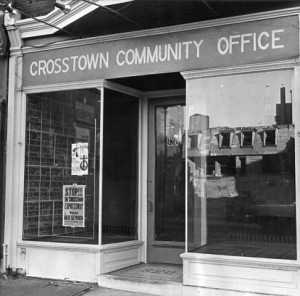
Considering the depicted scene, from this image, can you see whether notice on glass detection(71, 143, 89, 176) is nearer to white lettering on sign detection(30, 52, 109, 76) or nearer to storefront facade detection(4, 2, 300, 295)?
storefront facade detection(4, 2, 300, 295)

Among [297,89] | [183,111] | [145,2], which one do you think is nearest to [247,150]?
[297,89]

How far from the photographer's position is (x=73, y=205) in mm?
7055

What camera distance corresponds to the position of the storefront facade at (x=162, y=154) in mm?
5707

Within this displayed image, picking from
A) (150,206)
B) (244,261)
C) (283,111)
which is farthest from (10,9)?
(244,261)

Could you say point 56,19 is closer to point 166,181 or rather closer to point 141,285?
point 166,181

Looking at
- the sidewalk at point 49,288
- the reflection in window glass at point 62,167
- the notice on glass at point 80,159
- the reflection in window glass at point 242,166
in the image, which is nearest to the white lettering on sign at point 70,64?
the reflection in window glass at point 62,167

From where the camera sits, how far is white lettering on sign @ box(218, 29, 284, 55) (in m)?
5.71

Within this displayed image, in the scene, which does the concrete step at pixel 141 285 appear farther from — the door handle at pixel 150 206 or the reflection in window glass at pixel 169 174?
the door handle at pixel 150 206

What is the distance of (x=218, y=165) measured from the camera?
6.13 metres

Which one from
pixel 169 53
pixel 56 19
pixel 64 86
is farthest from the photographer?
pixel 64 86

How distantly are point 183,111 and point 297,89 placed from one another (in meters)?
2.03

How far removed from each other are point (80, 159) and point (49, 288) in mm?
1831

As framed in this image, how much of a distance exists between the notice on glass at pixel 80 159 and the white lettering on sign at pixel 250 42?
241 centimetres

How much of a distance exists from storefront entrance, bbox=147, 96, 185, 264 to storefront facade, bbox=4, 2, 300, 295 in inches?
0.6
